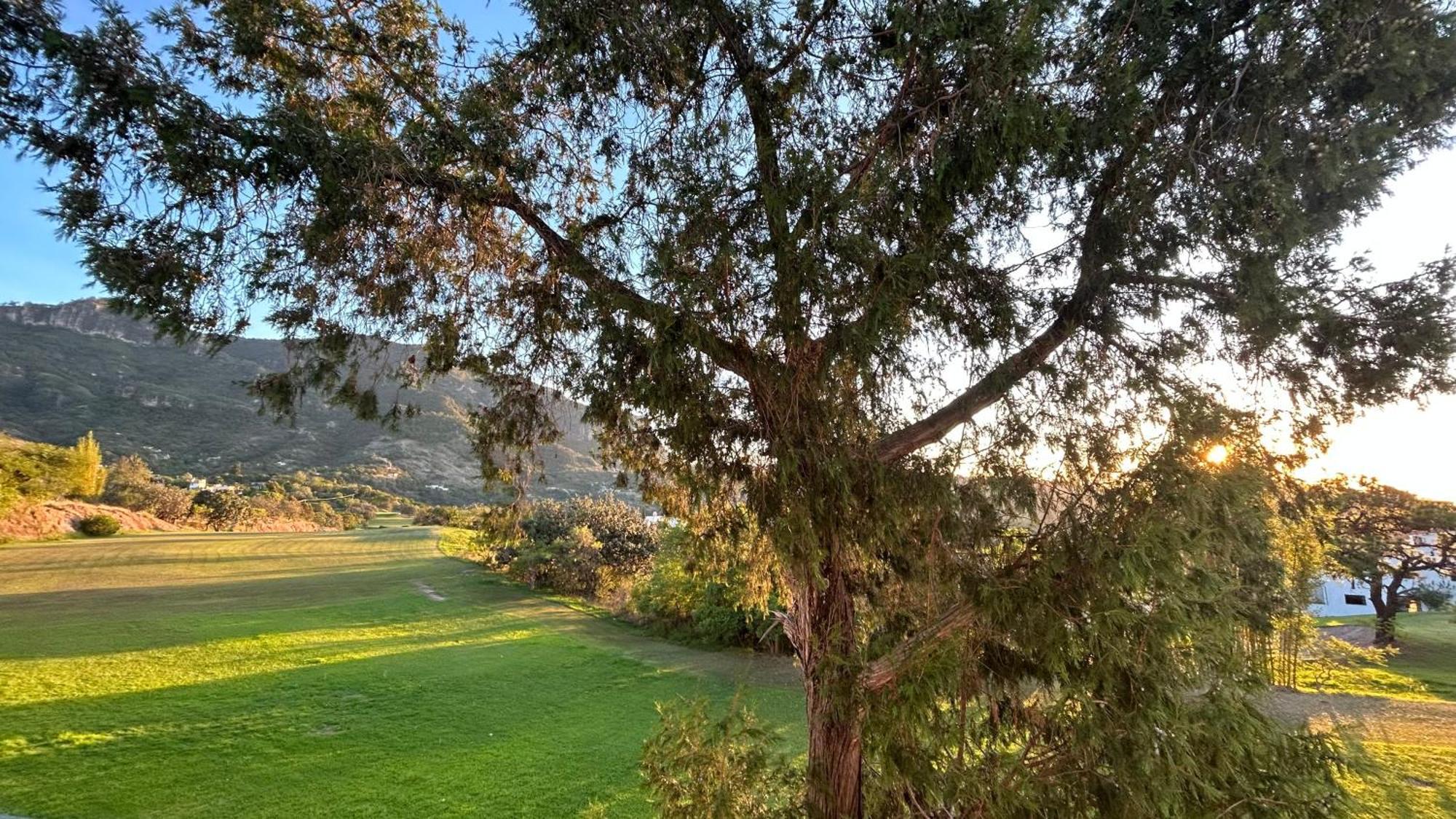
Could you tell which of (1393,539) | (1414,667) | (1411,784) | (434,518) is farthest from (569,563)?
(1414,667)

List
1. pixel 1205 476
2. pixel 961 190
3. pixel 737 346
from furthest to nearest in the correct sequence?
pixel 737 346
pixel 961 190
pixel 1205 476

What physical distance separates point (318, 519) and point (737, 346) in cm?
4711

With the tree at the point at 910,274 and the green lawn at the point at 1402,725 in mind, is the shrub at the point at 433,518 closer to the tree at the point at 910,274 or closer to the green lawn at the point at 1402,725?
the tree at the point at 910,274

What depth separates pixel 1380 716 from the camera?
12141 millimetres

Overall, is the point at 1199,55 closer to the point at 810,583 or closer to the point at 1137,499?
the point at 1137,499

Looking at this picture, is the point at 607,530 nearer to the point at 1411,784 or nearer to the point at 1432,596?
the point at 1411,784

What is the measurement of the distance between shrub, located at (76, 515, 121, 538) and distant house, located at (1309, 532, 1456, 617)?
149 feet

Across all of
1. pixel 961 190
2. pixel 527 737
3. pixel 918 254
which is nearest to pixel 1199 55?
pixel 961 190

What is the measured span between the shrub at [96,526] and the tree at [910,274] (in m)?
33.4

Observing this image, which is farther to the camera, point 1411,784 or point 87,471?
point 87,471

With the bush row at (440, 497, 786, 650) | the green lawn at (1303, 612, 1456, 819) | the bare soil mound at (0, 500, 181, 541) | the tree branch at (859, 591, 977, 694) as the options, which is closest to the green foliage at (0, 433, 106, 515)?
the bare soil mound at (0, 500, 181, 541)

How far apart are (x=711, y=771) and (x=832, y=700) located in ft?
3.28

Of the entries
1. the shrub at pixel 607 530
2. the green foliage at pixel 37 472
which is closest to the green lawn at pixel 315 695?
the green foliage at pixel 37 472

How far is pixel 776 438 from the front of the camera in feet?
10.6
